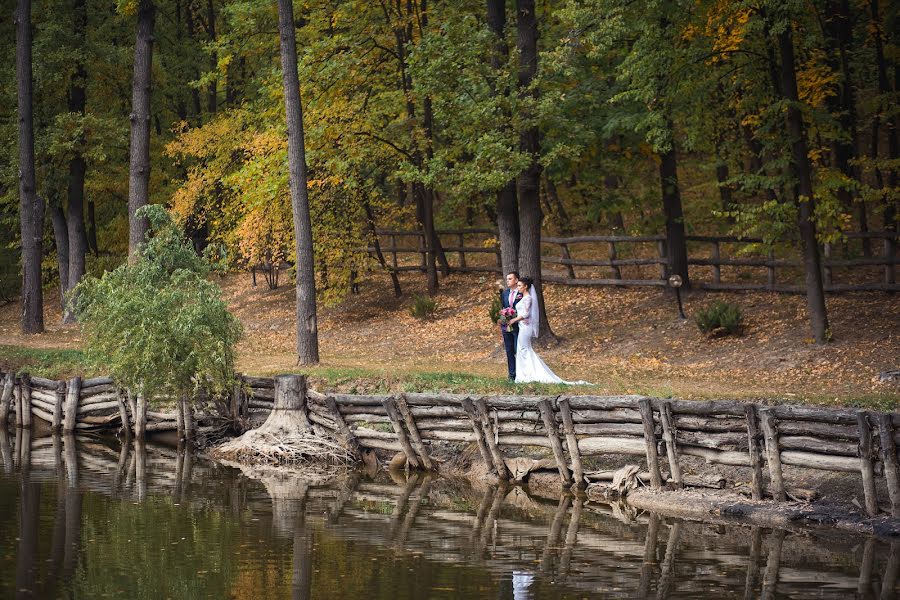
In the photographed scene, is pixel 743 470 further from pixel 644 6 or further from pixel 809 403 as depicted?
pixel 644 6

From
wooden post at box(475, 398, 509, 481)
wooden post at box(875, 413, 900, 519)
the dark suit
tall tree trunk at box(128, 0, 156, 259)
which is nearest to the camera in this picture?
wooden post at box(875, 413, 900, 519)

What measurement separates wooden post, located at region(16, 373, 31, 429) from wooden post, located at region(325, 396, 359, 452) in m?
6.91

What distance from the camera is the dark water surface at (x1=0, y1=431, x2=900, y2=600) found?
9547 mm

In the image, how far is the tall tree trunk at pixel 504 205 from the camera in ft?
75.8

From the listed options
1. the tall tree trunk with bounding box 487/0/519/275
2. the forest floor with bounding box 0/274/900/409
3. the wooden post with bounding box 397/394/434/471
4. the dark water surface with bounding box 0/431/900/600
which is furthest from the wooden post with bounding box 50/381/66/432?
the tall tree trunk with bounding box 487/0/519/275

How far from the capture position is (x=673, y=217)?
2498 cm

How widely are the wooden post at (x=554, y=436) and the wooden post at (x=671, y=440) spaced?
1.52 metres

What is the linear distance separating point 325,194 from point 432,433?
1347cm

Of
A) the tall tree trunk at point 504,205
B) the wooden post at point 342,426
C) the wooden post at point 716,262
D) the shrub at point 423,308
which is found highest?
the tall tree trunk at point 504,205

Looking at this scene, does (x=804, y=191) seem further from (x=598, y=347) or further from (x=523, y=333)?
(x=523, y=333)

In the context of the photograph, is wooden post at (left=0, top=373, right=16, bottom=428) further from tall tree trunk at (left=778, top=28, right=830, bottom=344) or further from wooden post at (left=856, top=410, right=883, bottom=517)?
wooden post at (left=856, top=410, right=883, bottom=517)

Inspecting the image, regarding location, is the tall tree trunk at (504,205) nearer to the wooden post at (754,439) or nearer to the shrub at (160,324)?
the shrub at (160,324)

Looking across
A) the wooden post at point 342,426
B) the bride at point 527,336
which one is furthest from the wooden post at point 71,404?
the bride at point 527,336

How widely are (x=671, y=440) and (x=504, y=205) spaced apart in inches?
436
